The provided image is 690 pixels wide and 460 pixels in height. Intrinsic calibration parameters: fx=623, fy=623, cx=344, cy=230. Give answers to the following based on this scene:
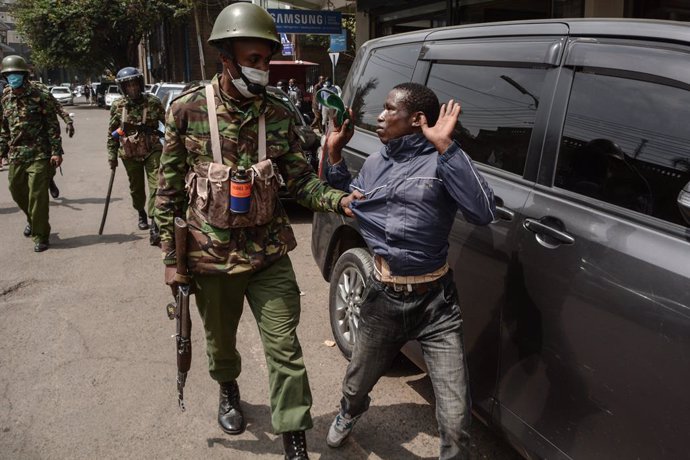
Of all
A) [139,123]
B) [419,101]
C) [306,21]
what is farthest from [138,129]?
[306,21]

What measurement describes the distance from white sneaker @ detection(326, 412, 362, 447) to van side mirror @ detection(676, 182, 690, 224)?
1772mm

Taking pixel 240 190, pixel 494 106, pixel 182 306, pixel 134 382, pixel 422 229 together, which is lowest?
pixel 134 382

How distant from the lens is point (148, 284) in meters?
5.74

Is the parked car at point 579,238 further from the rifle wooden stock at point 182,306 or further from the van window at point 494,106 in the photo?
the rifle wooden stock at point 182,306

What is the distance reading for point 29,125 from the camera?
22.5 feet

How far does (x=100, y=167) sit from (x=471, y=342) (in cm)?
1307

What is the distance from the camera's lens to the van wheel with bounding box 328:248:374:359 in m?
3.59

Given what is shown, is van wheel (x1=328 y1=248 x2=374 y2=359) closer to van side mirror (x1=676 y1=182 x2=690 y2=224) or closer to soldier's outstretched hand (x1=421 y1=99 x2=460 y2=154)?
soldier's outstretched hand (x1=421 y1=99 x2=460 y2=154)

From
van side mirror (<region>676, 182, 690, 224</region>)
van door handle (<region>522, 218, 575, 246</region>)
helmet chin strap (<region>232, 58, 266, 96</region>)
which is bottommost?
van door handle (<region>522, 218, 575, 246</region>)

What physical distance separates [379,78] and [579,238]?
6.29 feet

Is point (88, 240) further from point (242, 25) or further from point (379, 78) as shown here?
point (242, 25)

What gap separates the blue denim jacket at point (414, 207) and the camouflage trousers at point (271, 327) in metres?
0.58

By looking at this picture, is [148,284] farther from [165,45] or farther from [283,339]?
[165,45]

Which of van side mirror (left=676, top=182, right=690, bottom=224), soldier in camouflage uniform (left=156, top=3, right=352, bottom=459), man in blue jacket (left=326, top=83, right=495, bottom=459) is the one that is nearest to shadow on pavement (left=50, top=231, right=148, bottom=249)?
soldier in camouflage uniform (left=156, top=3, right=352, bottom=459)
